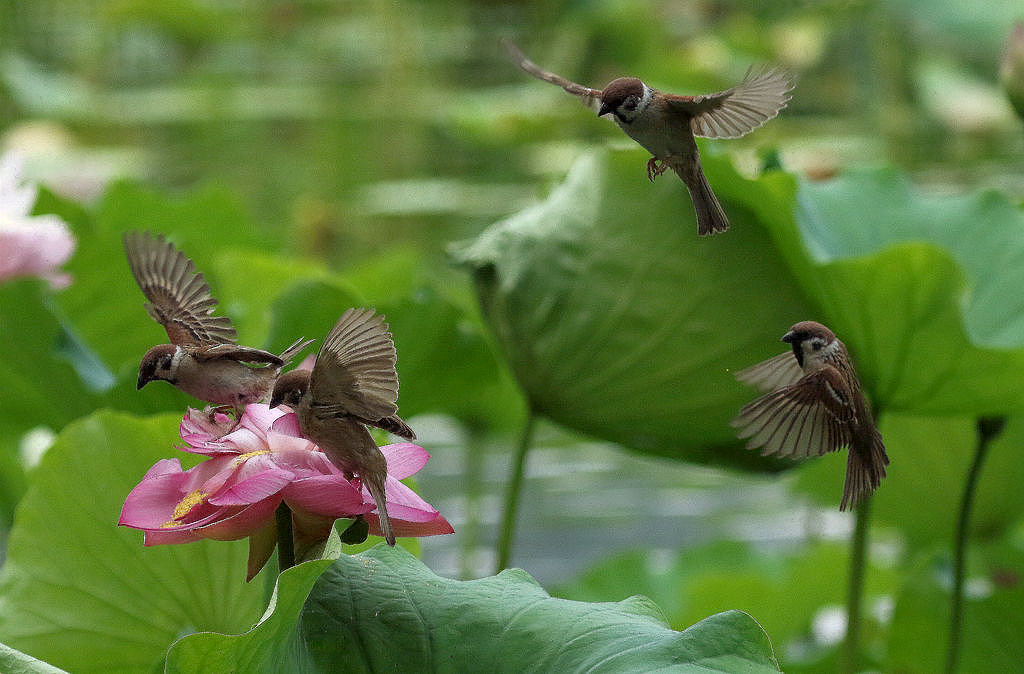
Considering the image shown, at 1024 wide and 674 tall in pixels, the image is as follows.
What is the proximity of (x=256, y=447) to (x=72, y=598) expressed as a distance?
0.15 metres

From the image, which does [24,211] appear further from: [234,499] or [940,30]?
[940,30]

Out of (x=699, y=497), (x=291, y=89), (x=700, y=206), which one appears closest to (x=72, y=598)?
(x=700, y=206)

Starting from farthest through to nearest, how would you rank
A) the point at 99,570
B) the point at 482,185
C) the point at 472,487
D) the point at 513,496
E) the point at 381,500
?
the point at 482,185 → the point at 472,487 → the point at 513,496 → the point at 99,570 → the point at 381,500

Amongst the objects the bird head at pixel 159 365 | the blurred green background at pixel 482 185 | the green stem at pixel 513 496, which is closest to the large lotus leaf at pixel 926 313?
the blurred green background at pixel 482 185

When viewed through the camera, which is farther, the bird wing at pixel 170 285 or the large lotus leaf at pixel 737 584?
the large lotus leaf at pixel 737 584

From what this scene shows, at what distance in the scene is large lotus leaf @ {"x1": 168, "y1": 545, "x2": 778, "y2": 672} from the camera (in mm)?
237

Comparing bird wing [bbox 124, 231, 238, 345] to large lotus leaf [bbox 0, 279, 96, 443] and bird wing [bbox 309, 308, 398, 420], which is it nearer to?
bird wing [bbox 309, 308, 398, 420]

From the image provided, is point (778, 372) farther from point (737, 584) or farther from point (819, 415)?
point (737, 584)

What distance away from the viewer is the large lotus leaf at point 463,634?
24 cm

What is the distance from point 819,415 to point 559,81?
8cm

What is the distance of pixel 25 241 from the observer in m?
0.43

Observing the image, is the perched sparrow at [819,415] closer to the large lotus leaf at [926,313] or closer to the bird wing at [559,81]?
the bird wing at [559,81]

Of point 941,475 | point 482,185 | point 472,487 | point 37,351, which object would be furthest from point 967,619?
point 482,185

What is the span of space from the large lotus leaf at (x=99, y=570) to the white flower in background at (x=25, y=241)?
0.40 feet
